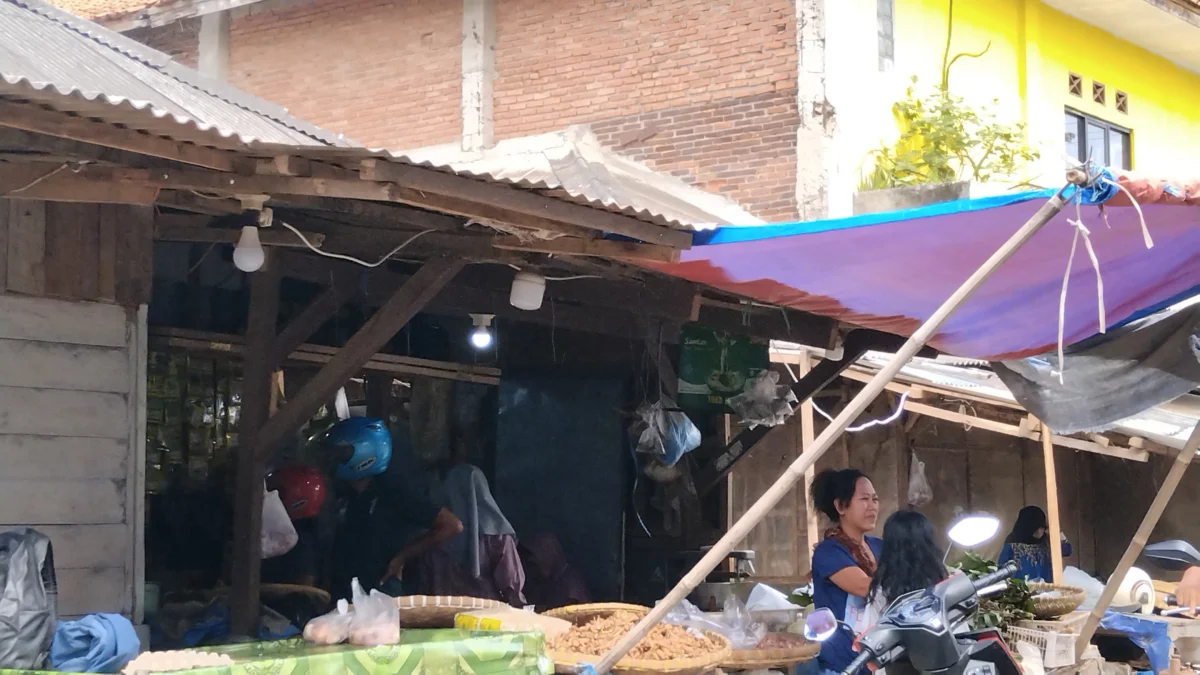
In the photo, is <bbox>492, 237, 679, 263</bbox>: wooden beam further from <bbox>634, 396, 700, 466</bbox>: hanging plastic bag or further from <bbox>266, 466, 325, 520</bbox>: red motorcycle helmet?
<bbox>634, 396, 700, 466</bbox>: hanging plastic bag

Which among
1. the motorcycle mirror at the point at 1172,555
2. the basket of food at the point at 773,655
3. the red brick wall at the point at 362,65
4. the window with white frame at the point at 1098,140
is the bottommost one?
the basket of food at the point at 773,655

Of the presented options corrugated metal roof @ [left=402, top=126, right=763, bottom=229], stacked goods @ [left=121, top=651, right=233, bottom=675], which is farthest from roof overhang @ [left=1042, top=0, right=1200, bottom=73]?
stacked goods @ [left=121, top=651, right=233, bottom=675]

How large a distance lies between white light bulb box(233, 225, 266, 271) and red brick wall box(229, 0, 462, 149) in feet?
28.0

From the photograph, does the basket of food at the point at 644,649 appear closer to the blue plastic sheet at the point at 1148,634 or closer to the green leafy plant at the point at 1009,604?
the green leafy plant at the point at 1009,604

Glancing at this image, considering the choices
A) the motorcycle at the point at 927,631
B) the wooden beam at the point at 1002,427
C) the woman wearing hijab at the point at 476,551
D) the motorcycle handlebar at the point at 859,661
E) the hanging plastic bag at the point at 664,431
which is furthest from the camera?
the wooden beam at the point at 1002,427

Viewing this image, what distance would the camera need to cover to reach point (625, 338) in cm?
780

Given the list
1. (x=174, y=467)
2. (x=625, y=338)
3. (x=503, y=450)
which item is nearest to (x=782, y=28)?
(x=625, y=338)

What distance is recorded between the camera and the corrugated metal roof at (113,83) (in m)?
3.08

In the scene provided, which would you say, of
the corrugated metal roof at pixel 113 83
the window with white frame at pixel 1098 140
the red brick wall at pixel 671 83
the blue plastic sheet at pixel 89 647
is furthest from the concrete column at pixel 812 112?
the blue plastic sheet at pixel 89 647

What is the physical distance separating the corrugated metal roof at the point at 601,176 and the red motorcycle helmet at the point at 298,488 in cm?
181

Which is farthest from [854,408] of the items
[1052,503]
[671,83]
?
[671,83]

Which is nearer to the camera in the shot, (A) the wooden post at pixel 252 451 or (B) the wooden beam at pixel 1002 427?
(A) the wooden post at pixel 252 451

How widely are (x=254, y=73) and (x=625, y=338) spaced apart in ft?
27.1

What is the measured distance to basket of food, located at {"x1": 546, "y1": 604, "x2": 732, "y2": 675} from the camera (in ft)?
13.8
